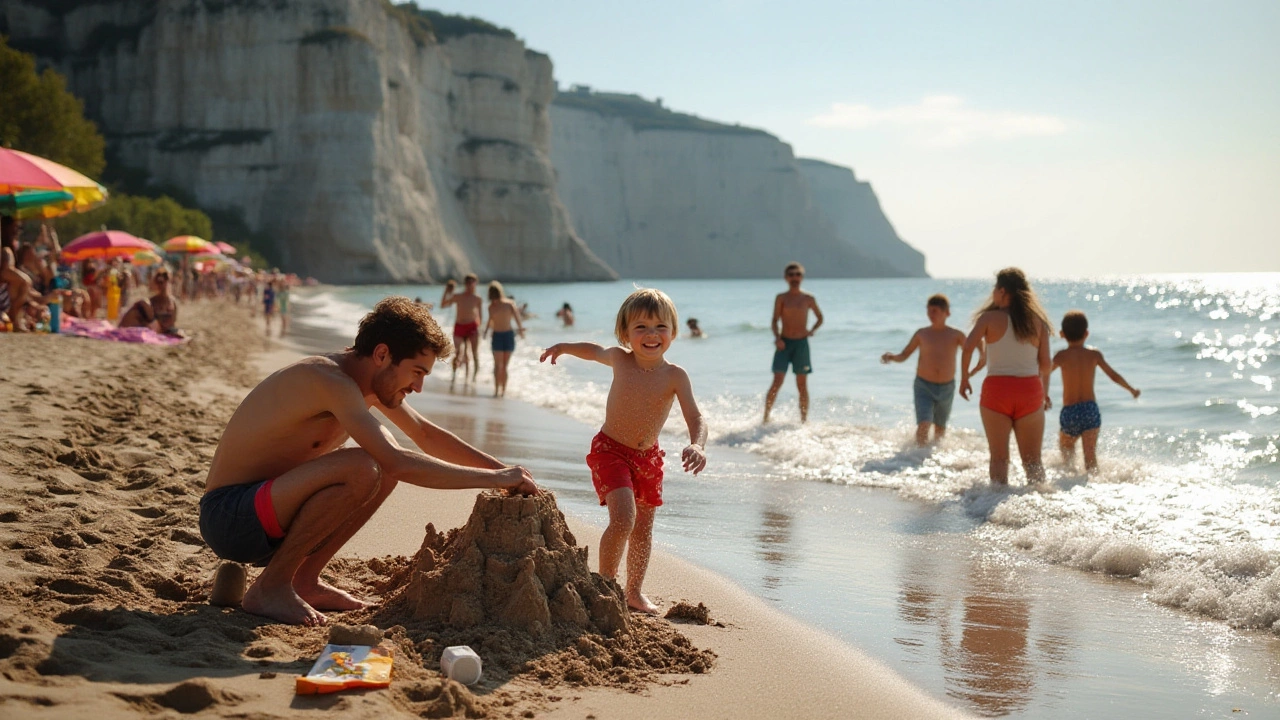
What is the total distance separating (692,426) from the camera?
4152 mm

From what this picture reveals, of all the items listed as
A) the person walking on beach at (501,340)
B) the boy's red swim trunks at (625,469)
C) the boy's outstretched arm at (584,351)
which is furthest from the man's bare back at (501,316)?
the boy's red swim trunks at (625,469)

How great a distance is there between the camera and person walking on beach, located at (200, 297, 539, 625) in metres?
3.49

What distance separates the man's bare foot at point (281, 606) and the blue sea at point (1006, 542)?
2.00m

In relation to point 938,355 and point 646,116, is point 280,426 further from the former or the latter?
point 646,116

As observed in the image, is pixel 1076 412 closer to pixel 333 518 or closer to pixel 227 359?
pixel 333 518

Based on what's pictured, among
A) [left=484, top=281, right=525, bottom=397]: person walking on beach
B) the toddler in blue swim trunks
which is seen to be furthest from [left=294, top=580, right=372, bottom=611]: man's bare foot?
[left=484, top=281, right=525, bottom=397]: person walking on beach

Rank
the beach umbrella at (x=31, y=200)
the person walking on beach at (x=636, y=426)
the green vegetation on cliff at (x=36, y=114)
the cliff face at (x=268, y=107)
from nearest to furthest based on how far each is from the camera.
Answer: the person walking on beach at (x=636, y=426)
the beach umbrella at (x=31, y=200)
the green vegetation on cliff at (x=36, y=114)
the cliff face at (x=268, y=107)

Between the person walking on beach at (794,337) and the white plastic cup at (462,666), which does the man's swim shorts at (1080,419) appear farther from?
the white plastic cup at (462,666)

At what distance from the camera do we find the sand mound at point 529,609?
134 inches

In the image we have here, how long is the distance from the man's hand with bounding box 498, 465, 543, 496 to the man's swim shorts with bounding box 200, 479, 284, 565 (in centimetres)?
79

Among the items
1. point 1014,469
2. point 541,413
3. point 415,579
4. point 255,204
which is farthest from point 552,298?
point 415,579

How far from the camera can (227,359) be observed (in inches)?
579

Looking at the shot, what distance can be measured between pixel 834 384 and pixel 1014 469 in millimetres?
9329

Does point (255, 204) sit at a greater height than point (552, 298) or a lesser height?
greater
